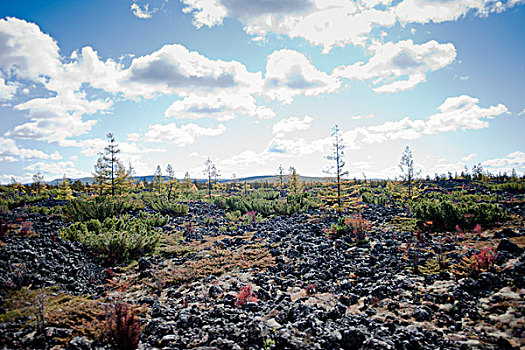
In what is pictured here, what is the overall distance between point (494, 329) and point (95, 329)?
7.67m

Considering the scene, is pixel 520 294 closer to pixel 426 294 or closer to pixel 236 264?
pixel 426 294

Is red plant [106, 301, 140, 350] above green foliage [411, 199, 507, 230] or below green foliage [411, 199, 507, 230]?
below

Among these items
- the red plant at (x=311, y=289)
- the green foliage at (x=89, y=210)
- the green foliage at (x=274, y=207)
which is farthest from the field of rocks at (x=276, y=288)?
the green foliage at (x=274, y=207)

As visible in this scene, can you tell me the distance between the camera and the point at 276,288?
8.30 meters

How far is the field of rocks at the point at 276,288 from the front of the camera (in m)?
5.16

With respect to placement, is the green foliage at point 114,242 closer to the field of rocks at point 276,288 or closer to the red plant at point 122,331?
the field of rocks at point 276,288

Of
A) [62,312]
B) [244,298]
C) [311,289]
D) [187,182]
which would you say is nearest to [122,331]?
[62,312]

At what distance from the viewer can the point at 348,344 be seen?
5.12 m

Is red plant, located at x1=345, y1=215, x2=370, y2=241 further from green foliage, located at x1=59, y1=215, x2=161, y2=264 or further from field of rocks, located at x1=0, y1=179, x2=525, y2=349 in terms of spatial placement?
green foliage, located at x1=59, y1=215, x2=161, y2=264

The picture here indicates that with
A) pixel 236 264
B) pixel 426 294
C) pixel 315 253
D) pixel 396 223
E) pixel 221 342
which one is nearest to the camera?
pixel 221 342

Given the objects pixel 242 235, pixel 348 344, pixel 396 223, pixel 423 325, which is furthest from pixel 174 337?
pixel 396 223

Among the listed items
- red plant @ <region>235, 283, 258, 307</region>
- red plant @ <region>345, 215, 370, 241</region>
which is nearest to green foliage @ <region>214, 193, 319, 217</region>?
red plant @ <region>345, 215, 370, 241</region>

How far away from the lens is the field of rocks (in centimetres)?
516

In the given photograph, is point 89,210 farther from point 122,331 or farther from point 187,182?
point 187,182
